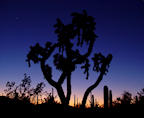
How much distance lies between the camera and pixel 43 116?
20.5 feet

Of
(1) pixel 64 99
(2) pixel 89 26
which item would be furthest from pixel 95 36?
(1) pixel 64 99

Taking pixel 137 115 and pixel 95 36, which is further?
pixel 95 36

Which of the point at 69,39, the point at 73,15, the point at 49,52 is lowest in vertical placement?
the point at 49,52

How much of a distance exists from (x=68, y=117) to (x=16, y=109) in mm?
1907

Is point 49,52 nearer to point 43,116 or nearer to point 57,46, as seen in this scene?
point 57,46

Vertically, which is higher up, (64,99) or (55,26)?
(55,26)

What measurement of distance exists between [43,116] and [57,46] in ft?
22.9

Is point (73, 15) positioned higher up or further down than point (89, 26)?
higher up

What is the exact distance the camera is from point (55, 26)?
12.9 m

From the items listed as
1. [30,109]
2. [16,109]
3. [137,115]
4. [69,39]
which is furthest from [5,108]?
[69,39]

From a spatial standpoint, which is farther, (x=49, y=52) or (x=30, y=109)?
(x=49, y=52)

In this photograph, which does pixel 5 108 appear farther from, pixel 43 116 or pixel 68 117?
pixel 68 117

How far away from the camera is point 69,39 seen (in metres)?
12.5

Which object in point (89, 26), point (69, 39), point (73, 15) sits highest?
point (73, 15)
